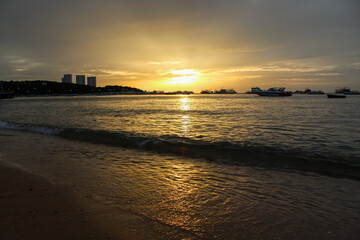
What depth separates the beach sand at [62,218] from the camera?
13.5 feet

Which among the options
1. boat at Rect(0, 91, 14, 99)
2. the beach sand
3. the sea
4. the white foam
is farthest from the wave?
boat at Rect(0, 91, 14, 99)

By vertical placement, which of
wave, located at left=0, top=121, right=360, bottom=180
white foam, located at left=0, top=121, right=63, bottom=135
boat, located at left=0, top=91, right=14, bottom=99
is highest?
boat, located at left=0, top=91, right=14, bottom=99

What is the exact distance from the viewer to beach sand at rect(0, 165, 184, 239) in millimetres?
4125

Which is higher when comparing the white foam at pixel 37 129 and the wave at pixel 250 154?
the wave at pixel 250 154

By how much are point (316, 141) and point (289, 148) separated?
333 cm

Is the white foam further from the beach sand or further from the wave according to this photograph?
the beach sand

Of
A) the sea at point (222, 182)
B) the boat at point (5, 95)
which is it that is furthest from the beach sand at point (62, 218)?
the boat at point (5, 95)

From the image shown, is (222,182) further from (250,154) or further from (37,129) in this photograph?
(37,129)

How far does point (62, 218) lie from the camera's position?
4.77 metres

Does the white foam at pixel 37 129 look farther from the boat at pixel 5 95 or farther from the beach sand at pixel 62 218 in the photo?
the boat at pixel 5 95

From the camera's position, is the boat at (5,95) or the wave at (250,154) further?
the boat at (5,95)

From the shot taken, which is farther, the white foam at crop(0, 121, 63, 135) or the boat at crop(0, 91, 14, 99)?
the boat at crop(0, 91, 14, 99)

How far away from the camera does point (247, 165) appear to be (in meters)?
9.49

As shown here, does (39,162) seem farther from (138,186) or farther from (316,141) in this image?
(316,141)
